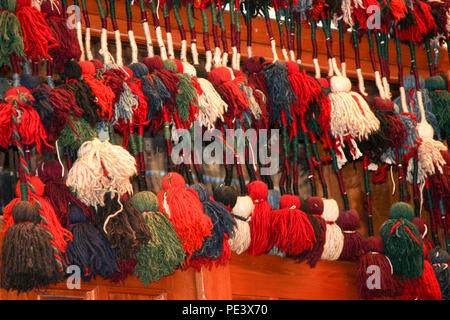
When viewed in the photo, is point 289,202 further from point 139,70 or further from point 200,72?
point 139,70

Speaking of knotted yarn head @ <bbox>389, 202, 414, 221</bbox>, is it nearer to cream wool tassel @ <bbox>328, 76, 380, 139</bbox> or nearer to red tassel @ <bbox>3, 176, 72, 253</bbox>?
cream wool tassel @ <bbox>328, 76, 380, 139</bbox>

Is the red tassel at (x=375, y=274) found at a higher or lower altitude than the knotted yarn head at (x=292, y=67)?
lower

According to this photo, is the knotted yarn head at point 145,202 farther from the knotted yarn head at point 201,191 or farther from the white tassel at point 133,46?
the white tassel at point 133,46

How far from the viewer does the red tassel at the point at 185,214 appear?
73.8 inches

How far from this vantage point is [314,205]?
7.00 feet

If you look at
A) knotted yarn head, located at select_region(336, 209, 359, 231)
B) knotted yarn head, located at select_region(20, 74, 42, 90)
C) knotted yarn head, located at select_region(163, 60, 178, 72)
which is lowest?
knotted yarn head, located at select_region(336, 209, 359, 231)

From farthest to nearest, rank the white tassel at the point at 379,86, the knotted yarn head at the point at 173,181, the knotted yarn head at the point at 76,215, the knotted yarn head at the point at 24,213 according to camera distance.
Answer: the white tassel at the point at 379,86
the knotted yarn head at the point at 173,181
the knotted yarn head at the point at 76,215
the knotted yarn head at the point at 24,213

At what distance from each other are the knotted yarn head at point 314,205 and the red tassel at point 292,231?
0.06 metres

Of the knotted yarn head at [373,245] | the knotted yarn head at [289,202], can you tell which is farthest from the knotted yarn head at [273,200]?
the knotted yarn head at [373,245]

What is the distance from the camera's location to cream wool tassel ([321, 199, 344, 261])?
2.15 m

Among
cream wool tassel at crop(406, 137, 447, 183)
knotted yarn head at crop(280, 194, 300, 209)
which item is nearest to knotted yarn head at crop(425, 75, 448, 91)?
cream wool tassel at crop(406, 137, 447, 183)

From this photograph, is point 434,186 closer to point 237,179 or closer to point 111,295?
point 237,179

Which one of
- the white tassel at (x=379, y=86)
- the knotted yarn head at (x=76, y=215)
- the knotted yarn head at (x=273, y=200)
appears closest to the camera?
the knotted yarn head at (x=76, y=215)

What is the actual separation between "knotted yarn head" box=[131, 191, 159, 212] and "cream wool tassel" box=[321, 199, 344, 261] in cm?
49
